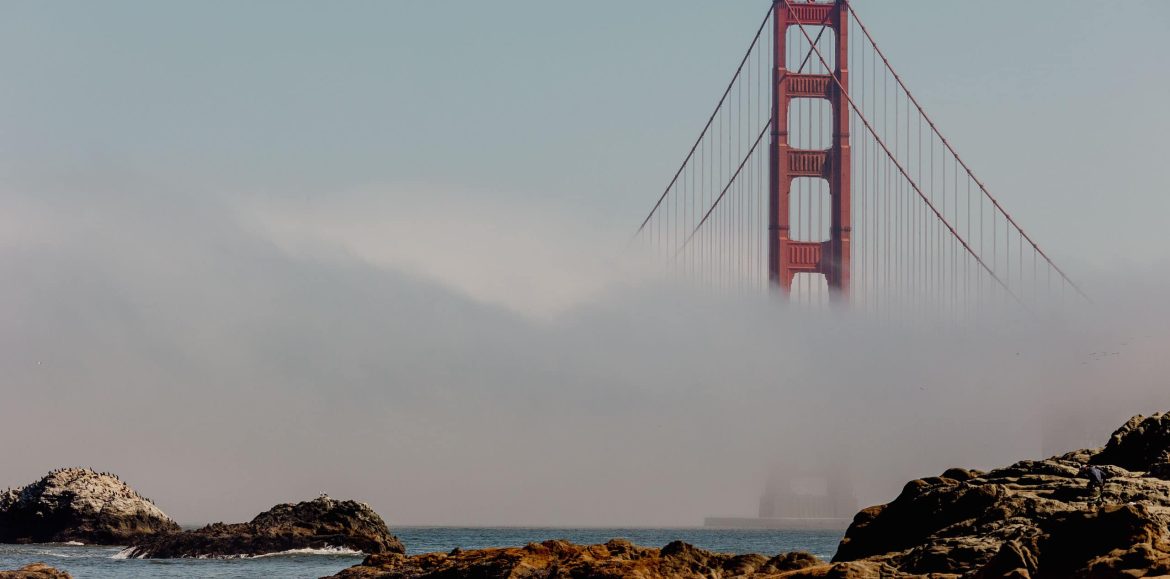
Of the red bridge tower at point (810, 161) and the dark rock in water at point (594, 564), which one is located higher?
the red bridge tower at point (810, 161)

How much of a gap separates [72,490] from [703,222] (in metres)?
39.4

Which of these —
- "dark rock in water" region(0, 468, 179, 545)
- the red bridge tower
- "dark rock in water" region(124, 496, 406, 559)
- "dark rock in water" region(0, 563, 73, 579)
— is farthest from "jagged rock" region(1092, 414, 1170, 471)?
the red bridge tower

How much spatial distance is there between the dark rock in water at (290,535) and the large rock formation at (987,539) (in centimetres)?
2639

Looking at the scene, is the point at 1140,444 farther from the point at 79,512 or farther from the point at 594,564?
the point at 79,512

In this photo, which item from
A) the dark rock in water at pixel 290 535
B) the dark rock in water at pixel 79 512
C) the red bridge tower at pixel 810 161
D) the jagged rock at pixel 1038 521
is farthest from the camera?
the red bridge tower at pixel 810 161

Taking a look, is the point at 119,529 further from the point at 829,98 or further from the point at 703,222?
the point at 829,98

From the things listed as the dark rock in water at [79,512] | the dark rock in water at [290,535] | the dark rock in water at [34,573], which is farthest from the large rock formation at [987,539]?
the dark rock in water at [79,512]

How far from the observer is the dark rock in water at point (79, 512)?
7181cm

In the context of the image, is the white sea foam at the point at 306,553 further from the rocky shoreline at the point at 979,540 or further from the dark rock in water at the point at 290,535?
the rocky shoreline at the point at 979,540

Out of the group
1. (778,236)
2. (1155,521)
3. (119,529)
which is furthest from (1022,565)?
(778,236)

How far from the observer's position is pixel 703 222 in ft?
315

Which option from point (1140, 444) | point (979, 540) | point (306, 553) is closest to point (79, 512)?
point (306, 553)

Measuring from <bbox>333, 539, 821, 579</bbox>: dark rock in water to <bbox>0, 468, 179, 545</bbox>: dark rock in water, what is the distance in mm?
44973

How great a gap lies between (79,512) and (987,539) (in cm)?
5920
